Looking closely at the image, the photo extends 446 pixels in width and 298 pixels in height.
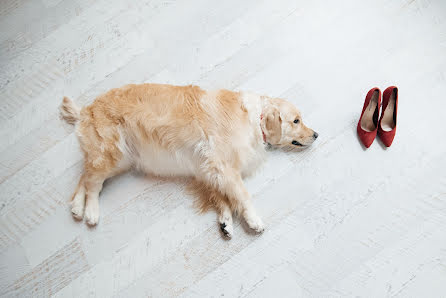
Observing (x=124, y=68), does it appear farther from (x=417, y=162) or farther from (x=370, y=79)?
(x=417, y=162)

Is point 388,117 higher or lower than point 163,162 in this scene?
lower

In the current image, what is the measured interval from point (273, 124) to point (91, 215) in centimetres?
128

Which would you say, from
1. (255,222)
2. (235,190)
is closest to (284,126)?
(235,190)

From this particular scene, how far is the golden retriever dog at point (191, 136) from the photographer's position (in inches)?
78.4

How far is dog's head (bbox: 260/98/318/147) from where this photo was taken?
2.05m

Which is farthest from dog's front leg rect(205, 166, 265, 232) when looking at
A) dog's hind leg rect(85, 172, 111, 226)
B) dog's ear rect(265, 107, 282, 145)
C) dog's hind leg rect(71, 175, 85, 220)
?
dog's hind leg rect(71, 175, 85, 220)

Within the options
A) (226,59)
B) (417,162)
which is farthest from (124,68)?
(417,162)

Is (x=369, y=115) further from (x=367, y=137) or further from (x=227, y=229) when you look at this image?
(x=227, y=229)

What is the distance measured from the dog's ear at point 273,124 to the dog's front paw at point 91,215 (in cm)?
120

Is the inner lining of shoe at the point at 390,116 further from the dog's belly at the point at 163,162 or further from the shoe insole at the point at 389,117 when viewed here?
the dog's belly at the point at 163,162

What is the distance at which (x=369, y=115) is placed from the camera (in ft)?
7.52

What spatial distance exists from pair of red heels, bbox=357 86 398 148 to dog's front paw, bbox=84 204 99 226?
181cm

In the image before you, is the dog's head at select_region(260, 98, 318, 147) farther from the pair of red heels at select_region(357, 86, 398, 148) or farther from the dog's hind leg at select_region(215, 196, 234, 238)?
the dog's hind leg at select_region(215, 196, 234, 238)

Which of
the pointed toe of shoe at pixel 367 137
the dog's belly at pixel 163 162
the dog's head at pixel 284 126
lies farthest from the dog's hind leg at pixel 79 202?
the pointed toe of shoe at pixel 367 137
